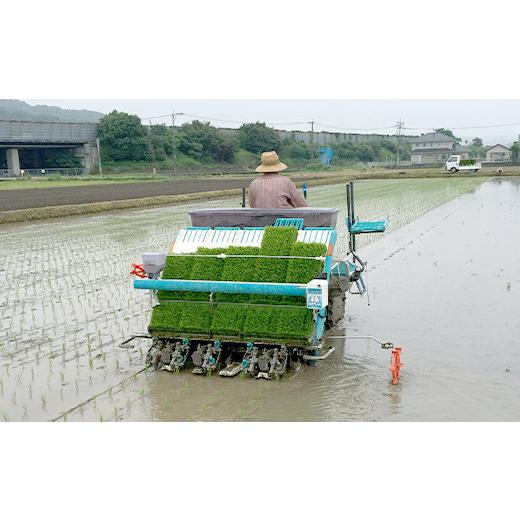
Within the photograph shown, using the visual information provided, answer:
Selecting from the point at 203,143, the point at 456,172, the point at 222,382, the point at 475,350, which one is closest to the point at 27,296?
the point at 222,382

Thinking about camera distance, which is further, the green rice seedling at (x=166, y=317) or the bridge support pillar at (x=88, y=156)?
the bridge support pillar at (x=88, y=156)

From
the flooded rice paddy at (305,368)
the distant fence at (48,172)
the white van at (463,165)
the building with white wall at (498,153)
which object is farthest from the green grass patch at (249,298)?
the building with white wall at (498,153)

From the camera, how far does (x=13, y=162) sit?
48.5m

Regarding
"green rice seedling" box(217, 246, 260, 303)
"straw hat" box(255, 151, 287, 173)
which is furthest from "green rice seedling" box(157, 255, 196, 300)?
"straw hat" box(255, 151, 287, 173)

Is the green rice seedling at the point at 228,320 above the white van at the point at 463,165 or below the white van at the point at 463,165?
below

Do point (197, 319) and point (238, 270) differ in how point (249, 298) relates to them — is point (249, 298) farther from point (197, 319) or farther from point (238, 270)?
point (197, 319)

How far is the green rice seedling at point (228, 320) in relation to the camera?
558 centimetres

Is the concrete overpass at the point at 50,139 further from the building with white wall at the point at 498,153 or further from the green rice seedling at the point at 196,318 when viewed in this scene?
the building with white wall at the point at 498,153

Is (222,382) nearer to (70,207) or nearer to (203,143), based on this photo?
(70,207)

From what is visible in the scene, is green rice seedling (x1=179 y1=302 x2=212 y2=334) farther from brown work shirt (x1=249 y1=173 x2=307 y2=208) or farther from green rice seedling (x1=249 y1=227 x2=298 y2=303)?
brown work shirt (x1=249 y1=173 x2=307 y2=208)

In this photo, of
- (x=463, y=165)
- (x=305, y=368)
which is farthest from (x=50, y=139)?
(x=305, y=368)

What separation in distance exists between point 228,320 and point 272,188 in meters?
1.62

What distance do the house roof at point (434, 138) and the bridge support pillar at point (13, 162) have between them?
58.4 metres

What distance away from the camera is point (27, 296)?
9188 mm
